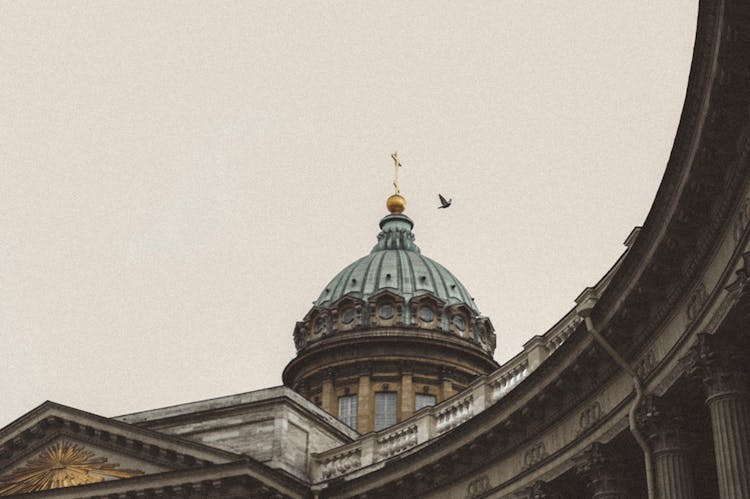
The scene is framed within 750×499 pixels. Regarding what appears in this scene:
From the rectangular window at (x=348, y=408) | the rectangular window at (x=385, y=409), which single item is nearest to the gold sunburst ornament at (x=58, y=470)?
the rectangular window at (x=348, y=408)

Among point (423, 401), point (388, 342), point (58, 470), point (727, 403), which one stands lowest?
point (727, 403)

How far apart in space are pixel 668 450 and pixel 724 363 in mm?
3090

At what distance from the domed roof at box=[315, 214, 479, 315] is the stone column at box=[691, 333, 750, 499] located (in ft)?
153

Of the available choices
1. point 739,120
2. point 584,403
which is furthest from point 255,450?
A: point 739,120

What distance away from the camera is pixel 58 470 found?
41.0 metres

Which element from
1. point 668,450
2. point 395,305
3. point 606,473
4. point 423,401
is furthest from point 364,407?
point 668,450

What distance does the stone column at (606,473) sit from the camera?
25.6m

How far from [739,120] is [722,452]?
5.73 m

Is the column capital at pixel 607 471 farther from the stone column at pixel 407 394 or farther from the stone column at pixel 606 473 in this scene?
the stone column at pixel 407 394

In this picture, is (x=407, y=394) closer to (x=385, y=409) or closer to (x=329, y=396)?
(x=385, y=409)

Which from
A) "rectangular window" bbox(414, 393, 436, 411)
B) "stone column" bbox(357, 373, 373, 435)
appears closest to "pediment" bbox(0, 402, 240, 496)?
"stone column" bbox(357, 373, 373, 435)

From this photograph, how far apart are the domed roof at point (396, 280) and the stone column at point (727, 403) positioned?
4654 centimetres

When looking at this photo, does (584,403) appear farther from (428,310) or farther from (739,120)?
(428,310)

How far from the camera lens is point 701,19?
60.7 feet
